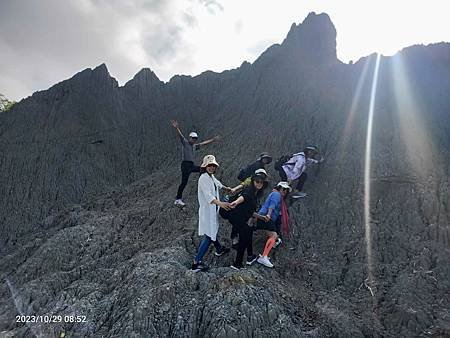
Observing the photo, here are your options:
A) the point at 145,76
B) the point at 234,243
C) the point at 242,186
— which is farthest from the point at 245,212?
the point at 145,76

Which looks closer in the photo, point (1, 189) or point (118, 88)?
point (1, 189)

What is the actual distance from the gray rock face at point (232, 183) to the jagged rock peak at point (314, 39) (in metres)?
0.06

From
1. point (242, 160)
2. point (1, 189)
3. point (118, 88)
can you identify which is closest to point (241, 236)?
point (242, 160)

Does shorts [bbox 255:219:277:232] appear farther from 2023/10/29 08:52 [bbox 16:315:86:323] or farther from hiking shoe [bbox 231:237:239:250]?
2023/10/29 08:52 [bbox 16:315:86:323]

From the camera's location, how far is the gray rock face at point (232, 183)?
296 inches

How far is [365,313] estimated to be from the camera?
762cm

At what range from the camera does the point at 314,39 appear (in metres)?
16.4

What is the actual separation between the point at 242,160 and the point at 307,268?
4798mm

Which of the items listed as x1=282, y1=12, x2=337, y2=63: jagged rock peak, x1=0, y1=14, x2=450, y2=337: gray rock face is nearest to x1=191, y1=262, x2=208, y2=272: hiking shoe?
x1=0, y1=14, x2=450, y2=337: gray rock face

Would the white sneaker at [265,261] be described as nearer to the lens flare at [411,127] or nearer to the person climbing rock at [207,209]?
the person climbing rock at [207,209]

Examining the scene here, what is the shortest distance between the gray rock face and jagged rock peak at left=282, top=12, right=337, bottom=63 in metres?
0.06

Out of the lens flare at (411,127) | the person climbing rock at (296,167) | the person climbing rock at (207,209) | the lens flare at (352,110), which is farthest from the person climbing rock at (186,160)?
the lens flare at (411,127)

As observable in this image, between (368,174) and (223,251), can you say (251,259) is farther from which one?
(368,174)

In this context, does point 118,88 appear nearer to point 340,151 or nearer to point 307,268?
point 340,151
